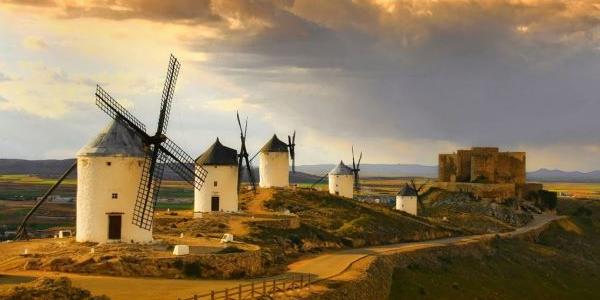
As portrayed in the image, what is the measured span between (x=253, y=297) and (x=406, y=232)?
1445 inches

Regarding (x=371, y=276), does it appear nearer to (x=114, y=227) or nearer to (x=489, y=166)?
(x=114, y=227)

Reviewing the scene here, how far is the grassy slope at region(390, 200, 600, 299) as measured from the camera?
4678 centimetres

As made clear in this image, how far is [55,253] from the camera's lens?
36188mm

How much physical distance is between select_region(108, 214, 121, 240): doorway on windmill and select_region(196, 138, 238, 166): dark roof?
1797 cm

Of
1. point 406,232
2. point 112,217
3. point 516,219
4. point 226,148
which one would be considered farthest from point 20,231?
point 516,219

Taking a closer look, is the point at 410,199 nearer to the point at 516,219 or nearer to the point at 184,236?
the point at 516,219

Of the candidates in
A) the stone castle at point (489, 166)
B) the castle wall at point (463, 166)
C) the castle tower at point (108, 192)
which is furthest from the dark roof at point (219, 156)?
the castle wall at point (463, 166)

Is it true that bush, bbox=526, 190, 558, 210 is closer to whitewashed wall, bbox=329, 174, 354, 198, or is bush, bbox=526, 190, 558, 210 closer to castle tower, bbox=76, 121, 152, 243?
whitewashed wall, bbox=329, 174, 354, 198

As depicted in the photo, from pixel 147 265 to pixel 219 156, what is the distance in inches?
928

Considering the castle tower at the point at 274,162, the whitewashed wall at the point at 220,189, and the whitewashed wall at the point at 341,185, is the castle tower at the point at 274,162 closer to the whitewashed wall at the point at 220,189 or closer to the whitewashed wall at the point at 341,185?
the whitewashed wall at the point at 341,185

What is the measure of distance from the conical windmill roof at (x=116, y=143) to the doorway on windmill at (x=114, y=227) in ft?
10.8

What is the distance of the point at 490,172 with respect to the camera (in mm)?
96438

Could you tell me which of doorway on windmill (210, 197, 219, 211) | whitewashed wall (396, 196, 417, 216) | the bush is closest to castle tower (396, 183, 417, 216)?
whitewashed wall (396, 196, 417, 216)

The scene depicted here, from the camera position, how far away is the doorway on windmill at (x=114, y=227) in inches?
1538
